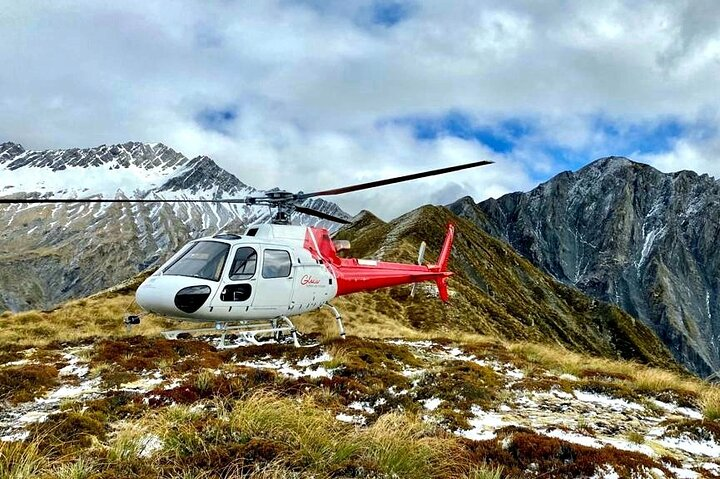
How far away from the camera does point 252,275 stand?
42.5 feet

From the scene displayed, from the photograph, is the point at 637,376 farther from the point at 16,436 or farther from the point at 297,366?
the point at 16,436

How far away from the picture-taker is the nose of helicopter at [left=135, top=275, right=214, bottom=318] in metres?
11.7

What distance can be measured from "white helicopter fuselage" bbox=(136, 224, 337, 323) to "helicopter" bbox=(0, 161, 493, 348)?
23 mm

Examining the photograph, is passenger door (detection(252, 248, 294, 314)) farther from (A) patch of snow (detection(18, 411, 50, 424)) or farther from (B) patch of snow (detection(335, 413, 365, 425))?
(B) patch of snow (detection(335, 413, 365, 425))

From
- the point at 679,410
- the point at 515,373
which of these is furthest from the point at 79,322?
the point at 679,410

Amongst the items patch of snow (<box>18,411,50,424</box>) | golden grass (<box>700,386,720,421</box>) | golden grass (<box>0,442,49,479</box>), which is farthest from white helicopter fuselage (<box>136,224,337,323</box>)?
golden grass (<box>700,386,720,421</box>)

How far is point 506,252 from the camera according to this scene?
78.8 metres

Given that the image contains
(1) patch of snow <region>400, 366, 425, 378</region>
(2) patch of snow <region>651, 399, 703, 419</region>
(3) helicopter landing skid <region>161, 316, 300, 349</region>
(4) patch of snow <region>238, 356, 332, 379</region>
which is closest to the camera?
(2) patch of snow <region>651, 399, 703, 419</region>

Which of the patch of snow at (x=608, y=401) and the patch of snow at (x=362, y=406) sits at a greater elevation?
the patch of snow at (x=362, y=406)

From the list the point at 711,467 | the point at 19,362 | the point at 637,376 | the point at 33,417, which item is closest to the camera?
the point at 711,467

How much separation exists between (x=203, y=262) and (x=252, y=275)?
1304 millimetres

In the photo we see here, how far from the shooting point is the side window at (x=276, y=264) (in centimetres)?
1334

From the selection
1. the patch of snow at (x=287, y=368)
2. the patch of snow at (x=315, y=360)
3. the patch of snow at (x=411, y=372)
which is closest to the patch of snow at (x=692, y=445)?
the patch of snow at (x=411, y=372)

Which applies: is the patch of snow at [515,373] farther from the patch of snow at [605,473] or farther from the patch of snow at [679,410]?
the patch of snow at [605,473]
